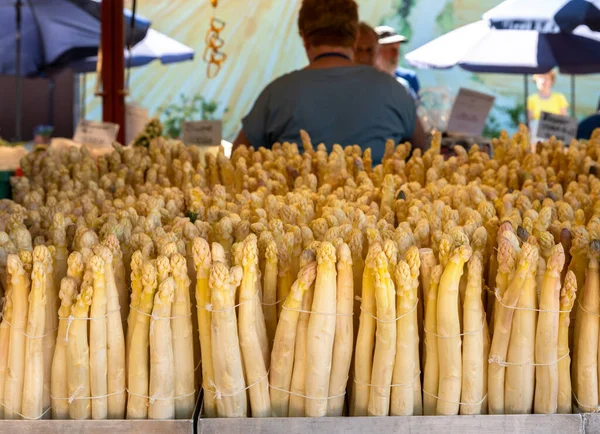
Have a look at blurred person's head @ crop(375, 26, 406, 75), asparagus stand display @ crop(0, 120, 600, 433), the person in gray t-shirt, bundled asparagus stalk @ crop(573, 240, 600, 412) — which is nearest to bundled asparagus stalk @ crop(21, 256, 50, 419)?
asparagus stand display @ crop(0, 120, 600, 433)

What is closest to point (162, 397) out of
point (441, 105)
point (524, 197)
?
point (524, 197)

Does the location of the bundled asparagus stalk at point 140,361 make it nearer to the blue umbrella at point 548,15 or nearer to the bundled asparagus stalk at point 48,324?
the bundled asparagus stalk at point 48,324

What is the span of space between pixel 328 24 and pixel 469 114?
140cm

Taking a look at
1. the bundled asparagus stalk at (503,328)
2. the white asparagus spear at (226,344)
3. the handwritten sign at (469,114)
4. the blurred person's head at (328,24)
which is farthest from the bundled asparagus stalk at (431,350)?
the handwritten sign at (469,114)

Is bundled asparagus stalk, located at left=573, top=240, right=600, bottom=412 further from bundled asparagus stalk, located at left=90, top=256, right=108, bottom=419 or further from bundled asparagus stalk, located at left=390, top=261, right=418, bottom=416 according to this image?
bundled asparagus stalk, located at left=90, top=256, right=108, bottom=419

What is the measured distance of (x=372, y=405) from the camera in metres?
1.61

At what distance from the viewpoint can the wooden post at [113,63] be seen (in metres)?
4.95

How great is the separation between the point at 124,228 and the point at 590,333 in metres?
1.10

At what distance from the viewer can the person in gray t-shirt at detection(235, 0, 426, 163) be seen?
366cm

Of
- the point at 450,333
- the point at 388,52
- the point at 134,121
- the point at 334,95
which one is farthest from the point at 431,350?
the point at 388,52

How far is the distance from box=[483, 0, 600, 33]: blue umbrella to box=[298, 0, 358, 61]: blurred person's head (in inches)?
129

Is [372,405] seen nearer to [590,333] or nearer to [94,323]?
[590,333]

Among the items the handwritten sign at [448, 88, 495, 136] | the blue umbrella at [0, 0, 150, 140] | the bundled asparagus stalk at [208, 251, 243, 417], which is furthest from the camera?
the blue umbrella at [0, 0, 150, 140]

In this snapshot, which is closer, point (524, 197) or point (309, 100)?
point (524, 197)
